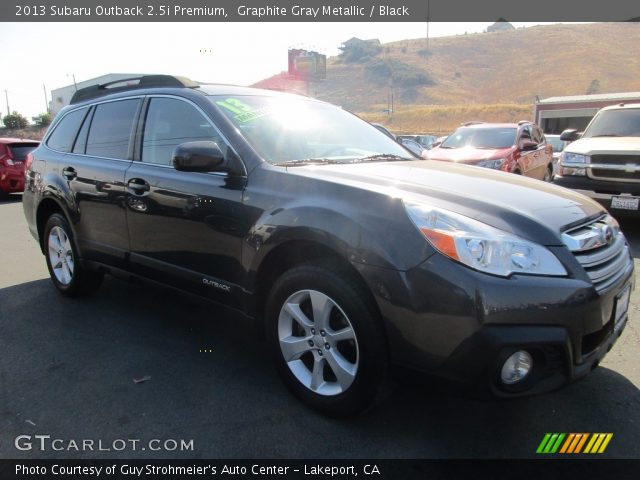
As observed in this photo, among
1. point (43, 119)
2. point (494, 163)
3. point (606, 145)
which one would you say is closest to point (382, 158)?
point (606, 145)

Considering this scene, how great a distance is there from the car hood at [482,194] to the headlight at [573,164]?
14.0 ft

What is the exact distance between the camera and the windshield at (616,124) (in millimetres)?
7422

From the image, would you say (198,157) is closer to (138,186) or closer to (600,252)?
(138,186)

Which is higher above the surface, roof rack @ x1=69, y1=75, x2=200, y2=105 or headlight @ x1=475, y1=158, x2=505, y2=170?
roof rack @ x1=69, y1=75, x2=200, y2=105

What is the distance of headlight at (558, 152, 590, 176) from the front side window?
5.61m

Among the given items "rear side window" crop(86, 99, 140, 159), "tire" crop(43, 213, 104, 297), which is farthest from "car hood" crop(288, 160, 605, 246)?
"tire" crop(43, 213, 104, 297)

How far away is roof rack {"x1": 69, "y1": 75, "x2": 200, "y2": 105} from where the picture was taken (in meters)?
3.57

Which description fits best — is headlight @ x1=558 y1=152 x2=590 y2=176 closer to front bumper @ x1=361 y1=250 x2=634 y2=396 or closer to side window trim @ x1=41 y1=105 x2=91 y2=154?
front bumper @ x1=361 y1=250 x2=634 y2=396

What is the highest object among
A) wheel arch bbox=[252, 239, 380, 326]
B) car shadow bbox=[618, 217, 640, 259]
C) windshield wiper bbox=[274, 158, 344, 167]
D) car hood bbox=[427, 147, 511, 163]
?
windshield wiper bbox=[274, 158, 344, 167]

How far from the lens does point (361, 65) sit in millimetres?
123812

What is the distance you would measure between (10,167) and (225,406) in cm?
1170

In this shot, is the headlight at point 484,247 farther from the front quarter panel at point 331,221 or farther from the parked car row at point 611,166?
the parked car row at point 611,166

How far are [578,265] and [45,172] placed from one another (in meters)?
4.36

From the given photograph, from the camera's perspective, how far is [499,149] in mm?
9555
